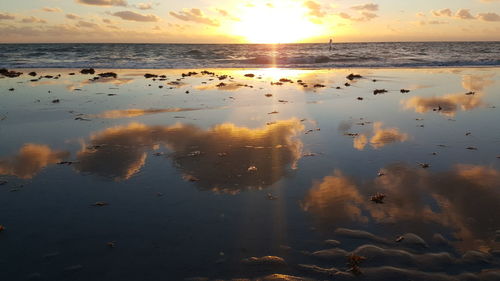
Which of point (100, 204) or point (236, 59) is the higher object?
point (236, 59)

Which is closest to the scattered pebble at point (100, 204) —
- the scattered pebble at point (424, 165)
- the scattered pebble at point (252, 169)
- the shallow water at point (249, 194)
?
the shallow water at point (249, 194)

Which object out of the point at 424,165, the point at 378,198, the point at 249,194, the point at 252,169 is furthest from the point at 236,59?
the point at 378,198

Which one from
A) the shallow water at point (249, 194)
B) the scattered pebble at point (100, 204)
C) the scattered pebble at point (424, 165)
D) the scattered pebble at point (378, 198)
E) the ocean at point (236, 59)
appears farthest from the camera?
the ocean at point (236, 59)

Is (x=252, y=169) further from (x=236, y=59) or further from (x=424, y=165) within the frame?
(x=236, y=59)

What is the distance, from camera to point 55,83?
2661cm

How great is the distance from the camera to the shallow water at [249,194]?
218 inches

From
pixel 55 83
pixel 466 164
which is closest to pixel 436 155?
pixel 466 164

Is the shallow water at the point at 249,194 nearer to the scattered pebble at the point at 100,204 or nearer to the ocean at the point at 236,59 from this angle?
the scattered pebble at the point at 100,204

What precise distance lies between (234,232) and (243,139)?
20.3 ft

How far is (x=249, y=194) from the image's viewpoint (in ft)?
A: 26.2

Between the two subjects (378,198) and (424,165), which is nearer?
(378,198)

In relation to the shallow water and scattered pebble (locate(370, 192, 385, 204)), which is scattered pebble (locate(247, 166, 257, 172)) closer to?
the shallow water

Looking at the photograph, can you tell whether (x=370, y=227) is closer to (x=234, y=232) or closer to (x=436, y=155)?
(x=234, y=232)

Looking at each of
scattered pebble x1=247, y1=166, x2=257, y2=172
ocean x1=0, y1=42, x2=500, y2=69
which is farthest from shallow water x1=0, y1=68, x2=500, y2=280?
ocean x1=0, y1=42, x2=500, y2=69
